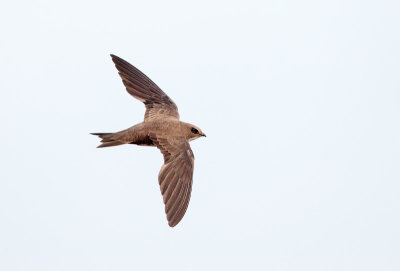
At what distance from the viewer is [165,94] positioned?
12.8 m

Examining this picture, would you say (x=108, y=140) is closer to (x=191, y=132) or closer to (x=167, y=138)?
(x=167, y=138)

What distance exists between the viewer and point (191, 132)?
38.8 feet

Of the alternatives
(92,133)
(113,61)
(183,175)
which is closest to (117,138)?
(92,133)

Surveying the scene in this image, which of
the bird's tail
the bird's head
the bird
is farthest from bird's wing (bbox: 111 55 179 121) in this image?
the bird's tail

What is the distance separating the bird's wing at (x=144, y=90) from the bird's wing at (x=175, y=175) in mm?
1114

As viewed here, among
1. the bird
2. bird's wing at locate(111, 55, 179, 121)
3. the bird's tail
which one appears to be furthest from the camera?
bird's wing at locate(111, 55, 179, 121)

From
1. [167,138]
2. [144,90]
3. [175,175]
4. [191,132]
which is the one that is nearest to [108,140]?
[167,138]

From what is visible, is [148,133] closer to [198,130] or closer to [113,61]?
[198,130]

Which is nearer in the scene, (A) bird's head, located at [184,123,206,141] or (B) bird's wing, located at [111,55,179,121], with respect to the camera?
(A) bird's head, located at [184,123,206,141]

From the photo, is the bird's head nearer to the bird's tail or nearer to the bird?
the bird

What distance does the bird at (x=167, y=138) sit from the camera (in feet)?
34.9

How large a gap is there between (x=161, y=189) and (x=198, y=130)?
1572 mm

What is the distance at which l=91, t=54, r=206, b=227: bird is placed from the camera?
34.9 ft

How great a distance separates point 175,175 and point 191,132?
1.10m
